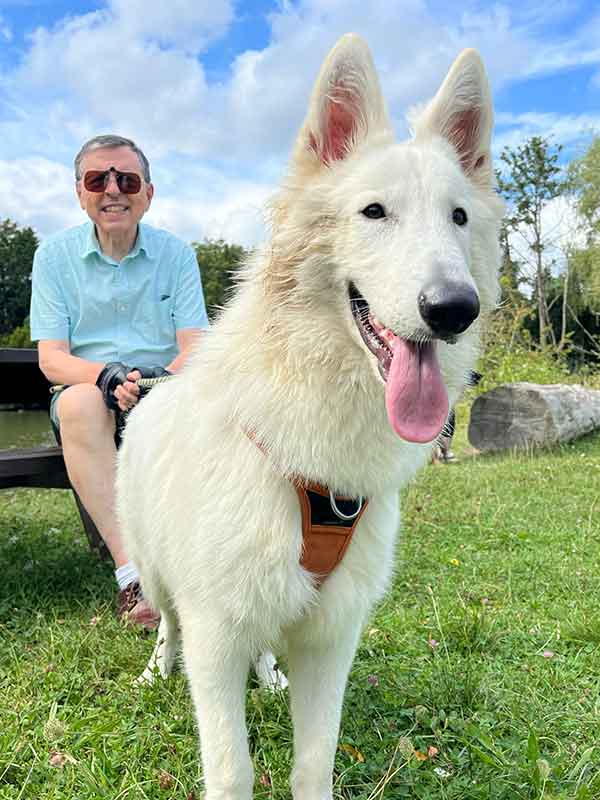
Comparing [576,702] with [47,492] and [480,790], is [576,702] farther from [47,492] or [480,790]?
[47,492]

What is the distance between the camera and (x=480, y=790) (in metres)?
2.02

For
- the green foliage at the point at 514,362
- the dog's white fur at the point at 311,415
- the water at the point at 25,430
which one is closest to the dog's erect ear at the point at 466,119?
the dog's white fur at the point at 311,415

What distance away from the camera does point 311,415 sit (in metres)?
1.83

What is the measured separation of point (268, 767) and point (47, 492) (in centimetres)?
589

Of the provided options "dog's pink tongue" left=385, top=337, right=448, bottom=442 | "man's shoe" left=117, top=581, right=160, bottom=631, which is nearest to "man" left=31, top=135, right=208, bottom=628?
"man's shoe" left=117, top=581, right=160, bottom=631

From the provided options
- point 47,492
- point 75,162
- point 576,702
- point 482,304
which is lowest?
point 47,492

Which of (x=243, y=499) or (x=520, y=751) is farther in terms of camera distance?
(x=520, y=751)

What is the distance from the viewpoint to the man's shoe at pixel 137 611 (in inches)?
126

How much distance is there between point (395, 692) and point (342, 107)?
2059 mm

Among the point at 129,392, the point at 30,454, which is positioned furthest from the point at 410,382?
the point at 30,454

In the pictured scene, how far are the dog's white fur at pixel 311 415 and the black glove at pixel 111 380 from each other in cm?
129

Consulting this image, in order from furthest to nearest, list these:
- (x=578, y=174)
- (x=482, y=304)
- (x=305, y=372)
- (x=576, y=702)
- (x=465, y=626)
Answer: (x=578, y=174)
(x=465, y=626)
(x=576, y=702)
(x=482, y=304)
(x=305, y=372)

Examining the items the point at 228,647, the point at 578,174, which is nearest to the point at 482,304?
the point at 228,647

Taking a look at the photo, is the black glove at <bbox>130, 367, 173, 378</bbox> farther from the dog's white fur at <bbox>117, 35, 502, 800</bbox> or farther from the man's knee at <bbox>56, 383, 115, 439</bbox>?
the dog's white fur at <bbox>117, 35, 502, 800</bbox>
